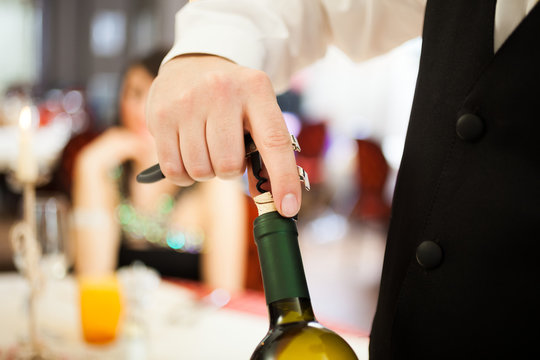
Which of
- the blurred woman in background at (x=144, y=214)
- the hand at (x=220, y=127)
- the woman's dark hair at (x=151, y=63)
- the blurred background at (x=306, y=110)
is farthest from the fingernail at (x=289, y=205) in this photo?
the blurred background at (x=306, y=110)

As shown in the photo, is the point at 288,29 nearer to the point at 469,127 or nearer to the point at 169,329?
the point at 469,127

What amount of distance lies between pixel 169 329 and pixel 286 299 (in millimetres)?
817

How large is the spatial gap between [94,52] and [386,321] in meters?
7.00

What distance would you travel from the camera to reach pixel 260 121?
495 mm

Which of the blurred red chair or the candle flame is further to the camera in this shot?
the blurred red chair

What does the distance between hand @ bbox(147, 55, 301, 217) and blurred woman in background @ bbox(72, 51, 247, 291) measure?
2.05m

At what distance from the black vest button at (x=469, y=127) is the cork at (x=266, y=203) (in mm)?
217

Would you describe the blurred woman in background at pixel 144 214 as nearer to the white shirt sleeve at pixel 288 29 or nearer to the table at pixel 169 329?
the table at pixel 169 329

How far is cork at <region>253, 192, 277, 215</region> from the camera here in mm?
460

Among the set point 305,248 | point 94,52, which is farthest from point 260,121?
point 94,52

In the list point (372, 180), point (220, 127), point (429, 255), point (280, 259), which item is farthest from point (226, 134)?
point (372, 180)

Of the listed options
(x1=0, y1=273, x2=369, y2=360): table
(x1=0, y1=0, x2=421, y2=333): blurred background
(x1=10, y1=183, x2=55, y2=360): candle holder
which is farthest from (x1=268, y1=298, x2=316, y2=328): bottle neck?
(x1=0, y1=0, x2=421, y2=333): blurred background

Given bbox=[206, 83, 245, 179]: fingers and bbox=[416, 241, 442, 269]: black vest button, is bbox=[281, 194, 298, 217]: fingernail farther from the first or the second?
bbox=[416, 241, 442, 269]: black vest button

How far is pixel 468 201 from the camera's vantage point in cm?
55
